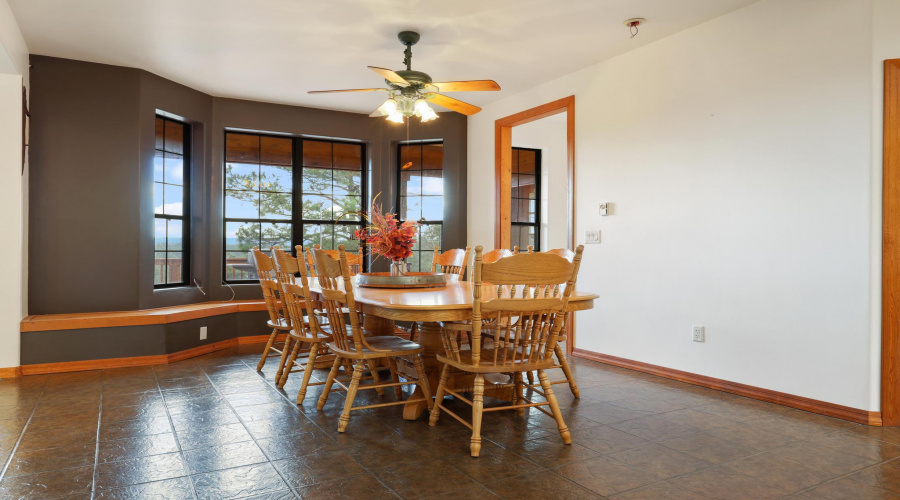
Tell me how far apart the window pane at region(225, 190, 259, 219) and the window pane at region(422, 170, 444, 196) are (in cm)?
194

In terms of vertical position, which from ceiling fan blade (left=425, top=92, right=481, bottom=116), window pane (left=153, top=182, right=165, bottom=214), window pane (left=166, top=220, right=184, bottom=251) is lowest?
window pane (left=166, top=220, right=184, bottom=251)

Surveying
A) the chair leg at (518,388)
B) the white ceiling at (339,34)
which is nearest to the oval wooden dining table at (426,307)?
the chair leg at (518,388)

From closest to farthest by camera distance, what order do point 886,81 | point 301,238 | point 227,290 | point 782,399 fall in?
point 886,81
point 782,399
point 227,290
point 301,238

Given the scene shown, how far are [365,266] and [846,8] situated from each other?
5.16m

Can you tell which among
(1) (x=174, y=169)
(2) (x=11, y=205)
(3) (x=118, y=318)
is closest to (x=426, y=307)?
(3) (x=118, y=318)

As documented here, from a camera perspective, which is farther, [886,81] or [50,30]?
[50,30]

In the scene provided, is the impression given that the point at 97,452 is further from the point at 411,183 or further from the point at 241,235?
the point at 411,183

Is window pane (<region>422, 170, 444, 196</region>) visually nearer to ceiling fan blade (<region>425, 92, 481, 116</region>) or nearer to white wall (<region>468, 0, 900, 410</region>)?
white wall (<region>468, 0, 900, 410</region>)

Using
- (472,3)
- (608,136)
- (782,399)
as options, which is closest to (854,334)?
(782,399)

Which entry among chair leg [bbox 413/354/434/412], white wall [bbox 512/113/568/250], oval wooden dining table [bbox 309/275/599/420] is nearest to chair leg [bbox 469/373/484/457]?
oval wooden dining table [bbox 309/275/599/420]

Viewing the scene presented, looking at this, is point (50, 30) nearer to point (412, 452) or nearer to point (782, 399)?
point (412, 452)

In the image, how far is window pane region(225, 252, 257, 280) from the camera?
19.9 feet

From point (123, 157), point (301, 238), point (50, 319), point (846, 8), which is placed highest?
point (846, 8)

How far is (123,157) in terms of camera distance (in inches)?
193
